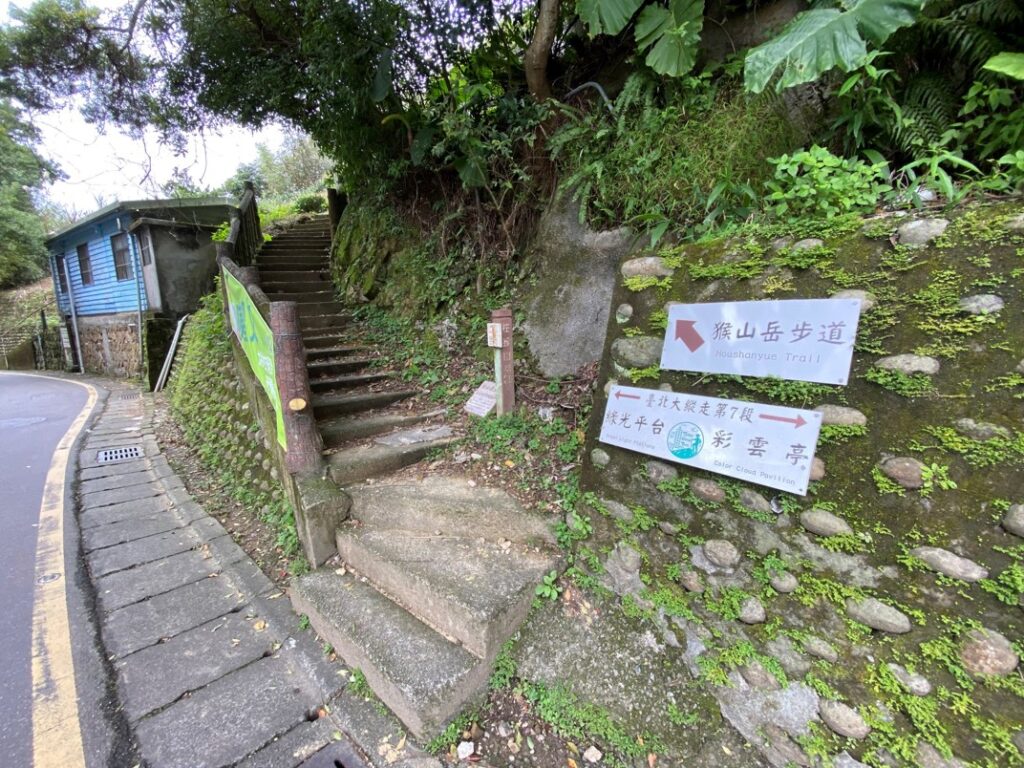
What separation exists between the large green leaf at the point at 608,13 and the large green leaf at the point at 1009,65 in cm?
211

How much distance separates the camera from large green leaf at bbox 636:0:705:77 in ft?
9.09

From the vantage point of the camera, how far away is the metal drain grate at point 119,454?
5.21 meters

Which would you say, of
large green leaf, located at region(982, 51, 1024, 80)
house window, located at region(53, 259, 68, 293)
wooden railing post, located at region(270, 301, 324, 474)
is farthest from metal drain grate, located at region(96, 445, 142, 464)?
house window, located at region(53, 259, 68, 293)

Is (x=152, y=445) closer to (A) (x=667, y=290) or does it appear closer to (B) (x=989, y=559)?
(A) (x=667, y=290)

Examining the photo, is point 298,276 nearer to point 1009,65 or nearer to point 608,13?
point 608,13

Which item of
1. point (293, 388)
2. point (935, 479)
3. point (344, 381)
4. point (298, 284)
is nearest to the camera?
point (935, 479)

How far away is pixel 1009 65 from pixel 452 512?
3.33 meters

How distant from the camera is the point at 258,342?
12.3 ft

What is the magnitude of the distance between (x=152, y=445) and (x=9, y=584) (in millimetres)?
3212

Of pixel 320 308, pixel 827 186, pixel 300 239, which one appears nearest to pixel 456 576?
pixel 827 186

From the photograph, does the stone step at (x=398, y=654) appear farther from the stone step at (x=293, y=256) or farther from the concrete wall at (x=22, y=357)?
the concrete wall at (x=22, y=357)

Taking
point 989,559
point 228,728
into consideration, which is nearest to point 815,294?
point 989,559

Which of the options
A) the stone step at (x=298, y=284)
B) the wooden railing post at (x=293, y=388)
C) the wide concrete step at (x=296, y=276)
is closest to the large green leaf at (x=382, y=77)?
the wooden railing post at (x=293, y=388)

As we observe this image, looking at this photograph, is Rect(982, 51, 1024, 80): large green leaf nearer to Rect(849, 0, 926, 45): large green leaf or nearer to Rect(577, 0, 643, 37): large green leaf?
Rect(849, 0, 926, 45): large green leaf
